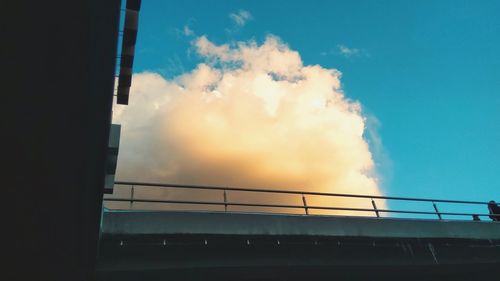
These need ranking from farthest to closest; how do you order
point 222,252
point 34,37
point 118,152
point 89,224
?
point 222,252
point 118,152
point 89,224
point 34,37

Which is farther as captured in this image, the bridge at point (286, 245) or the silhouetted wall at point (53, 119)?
the bridge at point (286, 245)

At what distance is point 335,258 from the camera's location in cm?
1092

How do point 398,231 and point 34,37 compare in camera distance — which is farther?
point 398,231

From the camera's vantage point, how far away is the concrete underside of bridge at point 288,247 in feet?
30.0

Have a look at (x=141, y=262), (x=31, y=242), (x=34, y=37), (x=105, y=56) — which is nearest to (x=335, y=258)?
(x=141, y=262)

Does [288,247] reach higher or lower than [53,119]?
higher

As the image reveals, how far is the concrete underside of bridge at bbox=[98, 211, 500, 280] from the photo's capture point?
30.0 ft

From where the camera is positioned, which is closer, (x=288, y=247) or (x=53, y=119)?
(x=53, y=119)

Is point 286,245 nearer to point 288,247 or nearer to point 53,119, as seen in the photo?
point 288,247

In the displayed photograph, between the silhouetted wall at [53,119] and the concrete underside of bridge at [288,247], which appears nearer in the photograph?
the silhouetted wall at [53,119]

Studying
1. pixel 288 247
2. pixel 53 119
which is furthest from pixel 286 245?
pixel 53 119

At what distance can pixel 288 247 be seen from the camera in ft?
34.1

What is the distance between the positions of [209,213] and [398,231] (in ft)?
17.7

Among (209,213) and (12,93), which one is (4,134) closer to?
(12,93)
